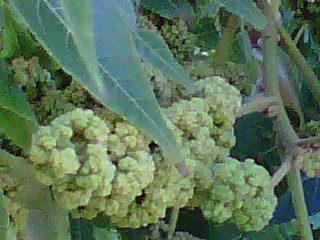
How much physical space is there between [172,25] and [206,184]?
0.87 feet

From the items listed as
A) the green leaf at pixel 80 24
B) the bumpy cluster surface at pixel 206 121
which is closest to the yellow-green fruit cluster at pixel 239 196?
the bumpy cluster surface at pixel 206 121

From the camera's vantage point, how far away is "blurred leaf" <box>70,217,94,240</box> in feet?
2.02

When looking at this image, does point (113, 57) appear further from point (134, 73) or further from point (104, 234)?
point (104, 234)

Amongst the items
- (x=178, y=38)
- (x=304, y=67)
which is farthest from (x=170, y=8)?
(x=304, y=67)

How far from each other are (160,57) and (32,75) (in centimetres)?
9

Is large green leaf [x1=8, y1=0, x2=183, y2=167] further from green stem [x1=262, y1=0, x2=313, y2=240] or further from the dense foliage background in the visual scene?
green stem [x1=262, y1=0, x2=313, y2=240]

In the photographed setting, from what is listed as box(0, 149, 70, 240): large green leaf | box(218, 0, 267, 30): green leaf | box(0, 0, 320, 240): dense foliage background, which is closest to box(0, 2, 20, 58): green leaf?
box(0, 0, 320, 240): dense foliage background

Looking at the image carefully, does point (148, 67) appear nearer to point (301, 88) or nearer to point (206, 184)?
point (206, 184)

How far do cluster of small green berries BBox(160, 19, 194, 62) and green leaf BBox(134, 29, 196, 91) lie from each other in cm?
13

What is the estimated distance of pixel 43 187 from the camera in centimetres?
51

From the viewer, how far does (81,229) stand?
2.02ft

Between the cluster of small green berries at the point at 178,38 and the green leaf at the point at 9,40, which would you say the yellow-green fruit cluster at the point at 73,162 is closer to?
the green leaf at the point at 9,40

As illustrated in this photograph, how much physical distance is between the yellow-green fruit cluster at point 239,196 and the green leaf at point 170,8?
0.23 meters

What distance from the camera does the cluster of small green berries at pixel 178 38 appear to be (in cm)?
76
